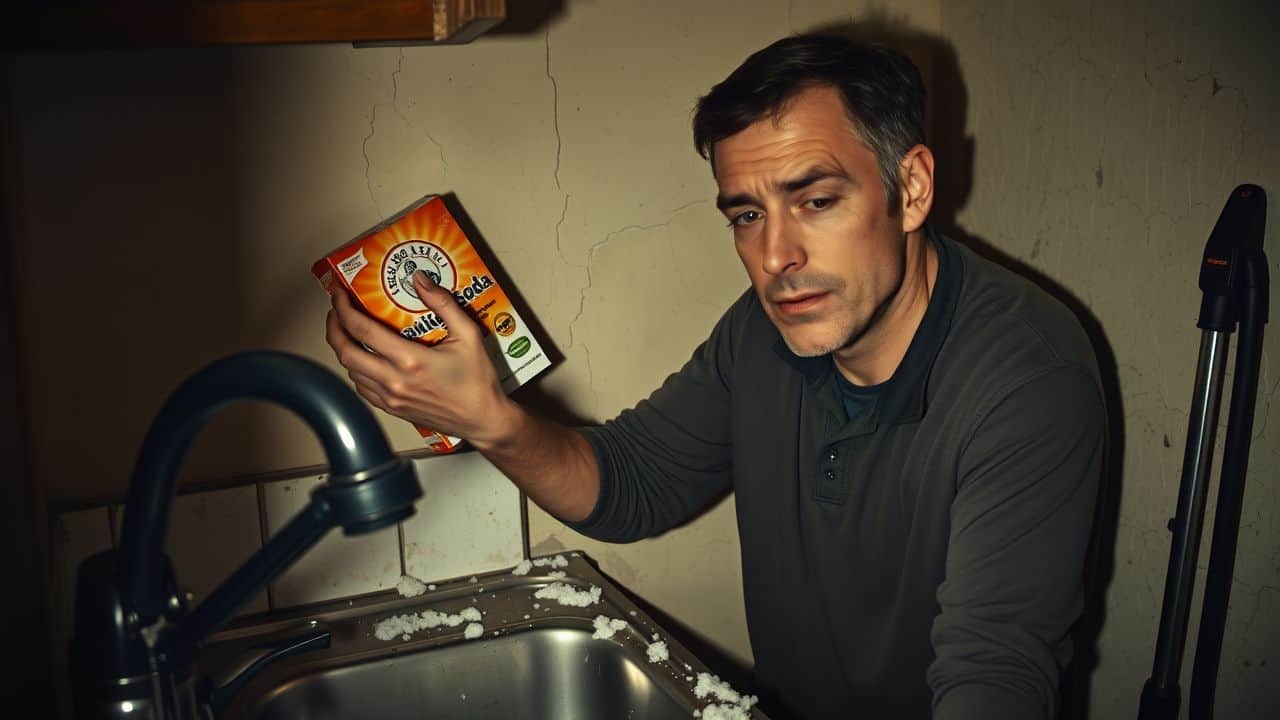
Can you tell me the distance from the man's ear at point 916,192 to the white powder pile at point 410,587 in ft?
2.61

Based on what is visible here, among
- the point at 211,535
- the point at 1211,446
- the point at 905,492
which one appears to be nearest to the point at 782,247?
the point at 905,492

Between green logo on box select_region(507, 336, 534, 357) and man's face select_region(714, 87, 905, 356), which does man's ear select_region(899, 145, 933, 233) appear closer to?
man's face select_region(714, 87, 905, 356)

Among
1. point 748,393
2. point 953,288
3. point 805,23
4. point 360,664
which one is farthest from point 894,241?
point 360,664

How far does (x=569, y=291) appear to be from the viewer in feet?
4.79

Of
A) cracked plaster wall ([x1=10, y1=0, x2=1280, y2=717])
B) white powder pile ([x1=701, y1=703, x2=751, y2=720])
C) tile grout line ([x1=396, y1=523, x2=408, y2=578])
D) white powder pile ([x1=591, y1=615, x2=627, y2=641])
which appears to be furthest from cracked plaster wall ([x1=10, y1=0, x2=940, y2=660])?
white powder pile ([x1=701, y1=703, x2=751, y2=720])

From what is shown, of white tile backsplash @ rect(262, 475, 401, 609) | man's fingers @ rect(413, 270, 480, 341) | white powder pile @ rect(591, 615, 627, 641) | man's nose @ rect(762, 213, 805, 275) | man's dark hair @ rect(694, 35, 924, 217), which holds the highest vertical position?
man's dark hair @ rect(694, 35, 924, 217)

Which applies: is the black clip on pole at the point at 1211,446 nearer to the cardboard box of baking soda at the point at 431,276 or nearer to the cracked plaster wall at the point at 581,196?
the cracked plaster wall at the point at 581,196

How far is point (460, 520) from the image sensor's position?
1418mm

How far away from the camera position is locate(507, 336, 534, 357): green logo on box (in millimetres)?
1238

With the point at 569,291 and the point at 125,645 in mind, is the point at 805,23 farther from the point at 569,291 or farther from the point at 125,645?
the point at 125,645

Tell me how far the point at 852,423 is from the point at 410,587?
63cm

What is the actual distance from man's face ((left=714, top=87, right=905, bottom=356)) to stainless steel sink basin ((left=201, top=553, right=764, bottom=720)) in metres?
0.44

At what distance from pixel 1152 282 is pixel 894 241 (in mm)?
343

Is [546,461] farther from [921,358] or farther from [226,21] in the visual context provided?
[226,21]
